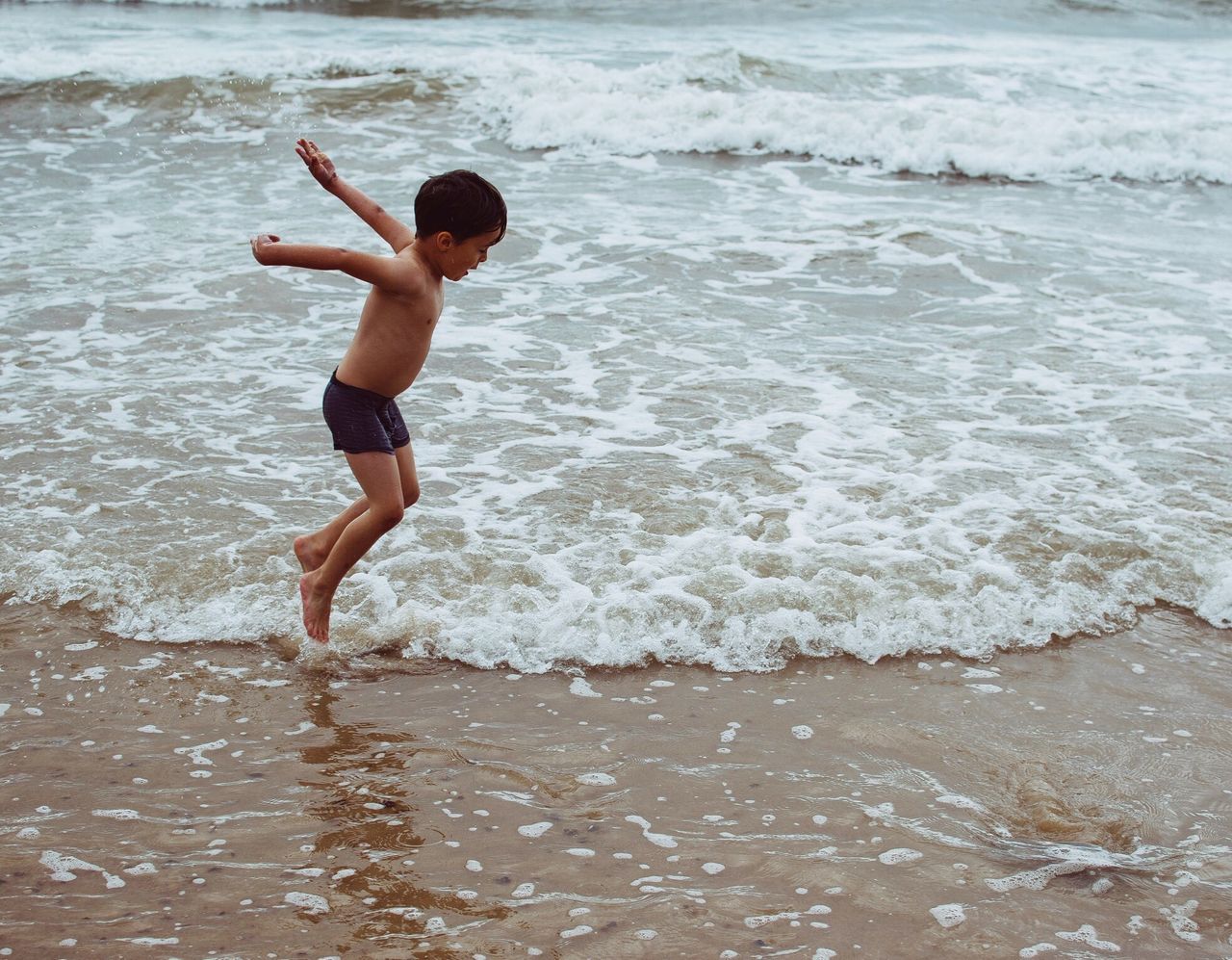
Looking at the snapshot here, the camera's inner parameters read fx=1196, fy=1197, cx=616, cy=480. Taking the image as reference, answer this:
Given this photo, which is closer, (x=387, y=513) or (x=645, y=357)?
(x=387, y=513)

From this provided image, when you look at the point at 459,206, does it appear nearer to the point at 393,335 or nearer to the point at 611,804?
the point at 393,335

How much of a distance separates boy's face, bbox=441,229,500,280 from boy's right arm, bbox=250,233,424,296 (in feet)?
0.34

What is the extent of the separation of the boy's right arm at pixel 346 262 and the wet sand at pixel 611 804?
1300mm

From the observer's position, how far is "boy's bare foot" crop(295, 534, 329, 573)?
4.30m

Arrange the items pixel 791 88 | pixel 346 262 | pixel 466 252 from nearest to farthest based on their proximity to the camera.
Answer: pixel 346 262 → pixel 466 252 → pixel 791 88

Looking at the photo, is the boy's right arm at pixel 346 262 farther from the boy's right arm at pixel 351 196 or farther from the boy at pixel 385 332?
the boy's right arm at pixel 351 196

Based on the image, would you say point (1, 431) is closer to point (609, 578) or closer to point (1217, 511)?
point (609, 578)

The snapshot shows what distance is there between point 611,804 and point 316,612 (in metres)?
1.38

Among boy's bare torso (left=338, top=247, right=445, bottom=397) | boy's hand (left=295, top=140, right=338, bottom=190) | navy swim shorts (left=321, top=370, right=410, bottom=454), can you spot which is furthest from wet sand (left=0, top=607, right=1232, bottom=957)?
boy's hand (left=295, top=140, right=338, bottom=190)

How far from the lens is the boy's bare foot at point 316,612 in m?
4.09

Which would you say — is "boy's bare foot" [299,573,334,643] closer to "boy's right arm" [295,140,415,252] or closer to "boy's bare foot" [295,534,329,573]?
"boy's bare foot" [295,534,329,573]

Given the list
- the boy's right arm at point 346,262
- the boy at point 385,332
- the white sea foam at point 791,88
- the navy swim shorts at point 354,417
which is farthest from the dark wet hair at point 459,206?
the white sea foam at point 791,88

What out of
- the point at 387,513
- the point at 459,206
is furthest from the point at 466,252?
the point at 387,513

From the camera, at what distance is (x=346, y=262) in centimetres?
347
